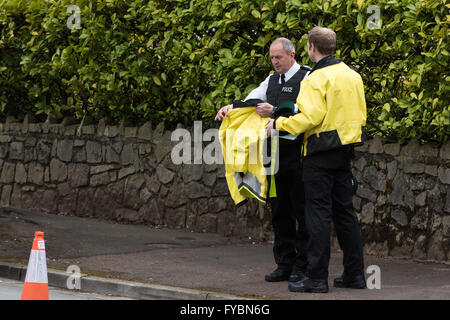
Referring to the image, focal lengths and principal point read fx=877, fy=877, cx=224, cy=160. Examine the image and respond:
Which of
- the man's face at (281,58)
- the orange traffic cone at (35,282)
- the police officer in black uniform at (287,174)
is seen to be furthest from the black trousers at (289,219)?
the orange traffic cone at (35,282)

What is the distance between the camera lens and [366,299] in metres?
7.00

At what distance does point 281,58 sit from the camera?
25.4ft

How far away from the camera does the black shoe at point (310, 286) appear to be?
24.0ft

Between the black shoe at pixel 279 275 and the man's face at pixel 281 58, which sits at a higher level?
the man's face at pixel 281 58

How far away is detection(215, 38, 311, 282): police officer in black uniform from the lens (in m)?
7.72

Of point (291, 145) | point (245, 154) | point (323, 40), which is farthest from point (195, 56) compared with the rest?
point (323, 40)

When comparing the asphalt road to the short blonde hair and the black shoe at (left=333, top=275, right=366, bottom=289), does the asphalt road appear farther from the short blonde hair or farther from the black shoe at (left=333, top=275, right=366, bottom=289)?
the short blonde hair

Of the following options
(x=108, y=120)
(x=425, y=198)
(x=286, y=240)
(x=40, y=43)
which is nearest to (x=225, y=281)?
(x=286, y=240)

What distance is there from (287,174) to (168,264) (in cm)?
198

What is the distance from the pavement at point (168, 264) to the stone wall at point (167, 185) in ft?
0.81

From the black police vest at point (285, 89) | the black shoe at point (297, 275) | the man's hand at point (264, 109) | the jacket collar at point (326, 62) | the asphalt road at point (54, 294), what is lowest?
the asphalt road at point (54, 294)

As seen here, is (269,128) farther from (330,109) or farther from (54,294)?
(54,294)

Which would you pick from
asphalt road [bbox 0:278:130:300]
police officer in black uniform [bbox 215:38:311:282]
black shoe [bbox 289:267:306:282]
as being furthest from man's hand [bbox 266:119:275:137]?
asphalt road [bbox 0:278:130:300]

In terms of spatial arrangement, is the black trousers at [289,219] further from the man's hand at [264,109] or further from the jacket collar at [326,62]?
the jacket collar at [326,62]
